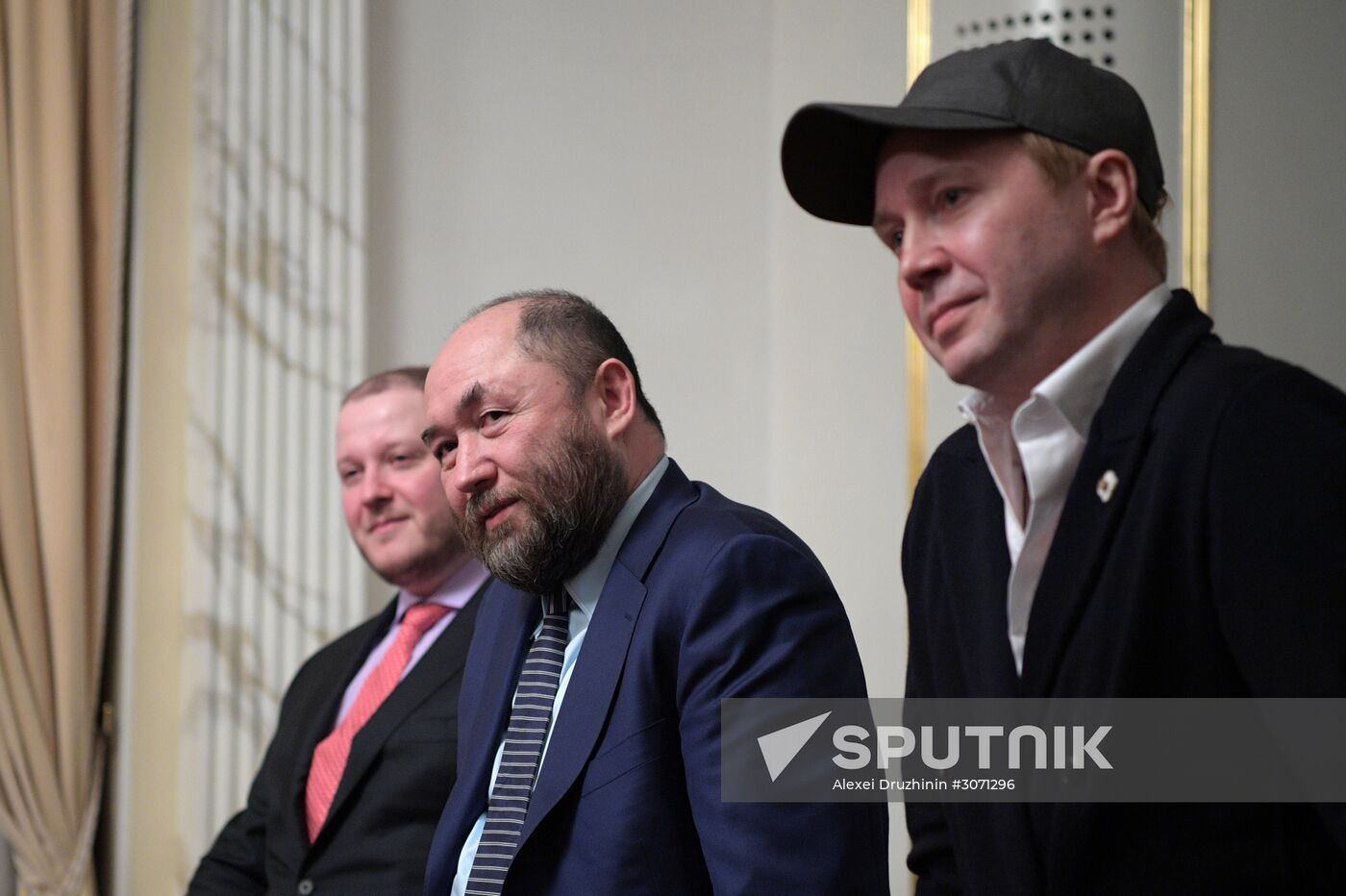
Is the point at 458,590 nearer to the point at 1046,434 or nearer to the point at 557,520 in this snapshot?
the point at 557,520

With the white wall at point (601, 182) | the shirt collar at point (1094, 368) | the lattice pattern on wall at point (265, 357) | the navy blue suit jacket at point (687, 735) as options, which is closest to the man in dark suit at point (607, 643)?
the navy blue suit jacket at point (687, 735)

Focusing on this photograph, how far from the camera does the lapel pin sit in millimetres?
1354

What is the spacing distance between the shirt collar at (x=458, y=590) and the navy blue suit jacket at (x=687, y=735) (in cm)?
103

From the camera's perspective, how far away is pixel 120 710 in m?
4.11

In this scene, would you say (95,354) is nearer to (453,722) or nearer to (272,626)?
(272,626)

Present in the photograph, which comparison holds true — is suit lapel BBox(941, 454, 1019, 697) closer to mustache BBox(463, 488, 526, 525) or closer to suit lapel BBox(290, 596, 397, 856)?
mustache BBox(463, 488, 526, 525)

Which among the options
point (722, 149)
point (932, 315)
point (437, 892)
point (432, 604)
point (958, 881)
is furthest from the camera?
point (722, 149)

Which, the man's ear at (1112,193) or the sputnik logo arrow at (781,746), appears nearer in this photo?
the man's ear at (1112,193)

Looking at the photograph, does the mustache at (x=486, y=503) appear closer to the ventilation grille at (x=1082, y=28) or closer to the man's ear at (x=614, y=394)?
the man's ear at (x=614, y=394)

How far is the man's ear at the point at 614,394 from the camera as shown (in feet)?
7.16

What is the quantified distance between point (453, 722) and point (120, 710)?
6.29 ft

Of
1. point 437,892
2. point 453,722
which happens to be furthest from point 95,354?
point 437,892

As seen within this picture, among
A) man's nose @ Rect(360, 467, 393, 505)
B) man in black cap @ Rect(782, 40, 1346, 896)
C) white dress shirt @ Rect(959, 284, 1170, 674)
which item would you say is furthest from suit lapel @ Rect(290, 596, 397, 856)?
white dress shirt @ Rect(959, 284, 1170, 674)

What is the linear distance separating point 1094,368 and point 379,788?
5.94 feet
